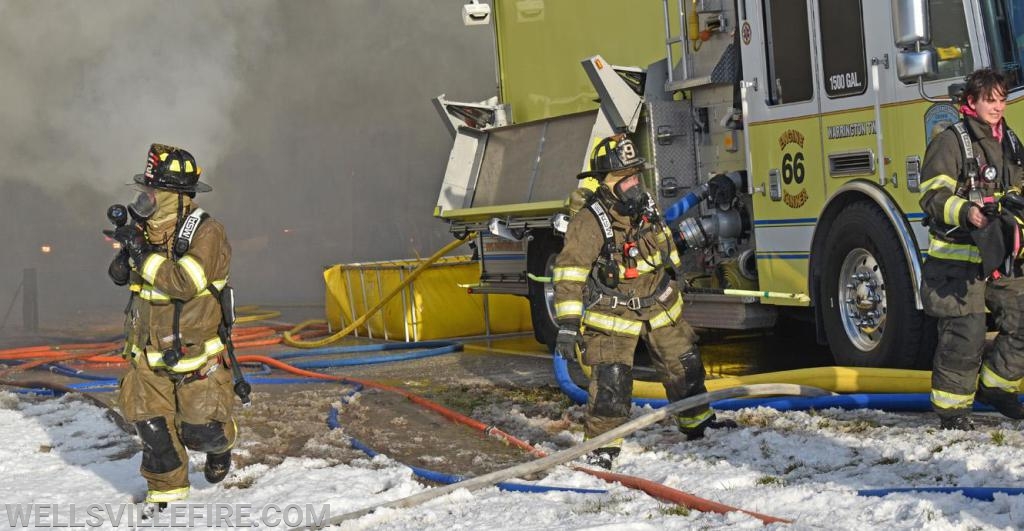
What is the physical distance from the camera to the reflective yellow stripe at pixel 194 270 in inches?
214

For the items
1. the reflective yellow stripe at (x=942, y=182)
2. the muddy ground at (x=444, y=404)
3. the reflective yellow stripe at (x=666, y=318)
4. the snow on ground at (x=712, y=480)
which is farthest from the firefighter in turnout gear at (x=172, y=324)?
the reflective yellow stripe at (x=942, y=182)

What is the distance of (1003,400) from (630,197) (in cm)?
187

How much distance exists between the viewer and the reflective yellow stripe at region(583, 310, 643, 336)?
5.93 metres

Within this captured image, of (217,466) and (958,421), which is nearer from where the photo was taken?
(958,421)

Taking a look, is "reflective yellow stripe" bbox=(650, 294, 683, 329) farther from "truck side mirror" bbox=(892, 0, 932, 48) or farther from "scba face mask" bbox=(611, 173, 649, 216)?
"truck side mirror" bbox=(892, 0, 932, 48)

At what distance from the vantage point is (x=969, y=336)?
5.54 m

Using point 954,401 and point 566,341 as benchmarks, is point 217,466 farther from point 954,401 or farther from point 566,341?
point 954,401

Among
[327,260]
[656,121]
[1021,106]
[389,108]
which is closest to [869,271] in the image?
[1021,106]

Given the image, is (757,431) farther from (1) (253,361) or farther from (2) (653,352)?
(1) (253,361)

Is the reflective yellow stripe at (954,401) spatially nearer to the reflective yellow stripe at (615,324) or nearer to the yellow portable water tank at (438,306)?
the reflective yellow stripe at (615,324)

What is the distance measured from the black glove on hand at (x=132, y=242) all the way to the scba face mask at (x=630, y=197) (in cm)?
212

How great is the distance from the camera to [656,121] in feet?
29.0

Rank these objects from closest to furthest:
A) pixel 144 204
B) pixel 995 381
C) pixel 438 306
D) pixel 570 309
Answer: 1. pixel 144 204
2. pixel 995 381
3. pixel 570 309
4. pixel 438 306

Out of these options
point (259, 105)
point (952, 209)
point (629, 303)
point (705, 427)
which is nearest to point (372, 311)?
point (705, 427)
